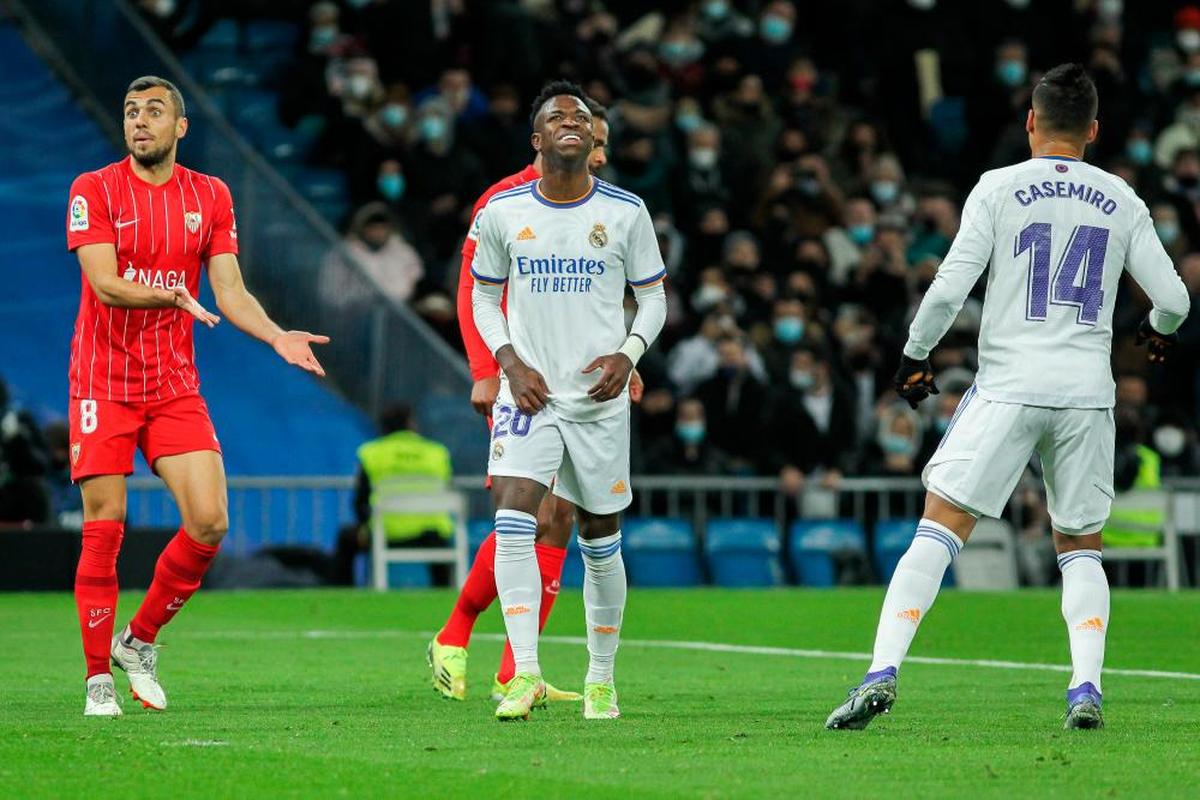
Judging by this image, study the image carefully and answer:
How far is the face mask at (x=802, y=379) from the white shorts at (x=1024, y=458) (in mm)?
13730

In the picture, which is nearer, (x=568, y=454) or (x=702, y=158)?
(x=568, y=454)

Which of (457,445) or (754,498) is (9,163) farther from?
(754,498)

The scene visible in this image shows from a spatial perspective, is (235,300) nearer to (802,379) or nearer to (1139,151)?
(802,379)

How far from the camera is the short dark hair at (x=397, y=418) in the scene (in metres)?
20.7

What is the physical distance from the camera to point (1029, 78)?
28344 millimetres

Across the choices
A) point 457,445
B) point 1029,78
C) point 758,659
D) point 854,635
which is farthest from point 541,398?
point 1029,78

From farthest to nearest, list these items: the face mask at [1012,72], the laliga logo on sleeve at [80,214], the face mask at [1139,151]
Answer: the face mask at [1012,72] → the face mask at [1139,151] → the laliga logo on sleeve at [80,214]

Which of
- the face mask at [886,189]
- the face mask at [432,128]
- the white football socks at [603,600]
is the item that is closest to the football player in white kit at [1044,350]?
the white football socks at [603,600]

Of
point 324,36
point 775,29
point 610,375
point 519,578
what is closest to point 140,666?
point 519,578

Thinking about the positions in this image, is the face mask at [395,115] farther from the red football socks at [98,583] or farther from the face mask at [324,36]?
the red football socks at [98,583]

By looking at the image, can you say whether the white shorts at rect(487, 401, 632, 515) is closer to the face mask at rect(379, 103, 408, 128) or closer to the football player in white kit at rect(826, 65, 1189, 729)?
the football player in white kit at rect(826, 65, 1189, 729)

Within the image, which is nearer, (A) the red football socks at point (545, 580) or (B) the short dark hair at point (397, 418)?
(A) the red football socks at point (545, 580)

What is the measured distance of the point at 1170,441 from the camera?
22.7 meters

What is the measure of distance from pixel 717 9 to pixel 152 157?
1884 cm
